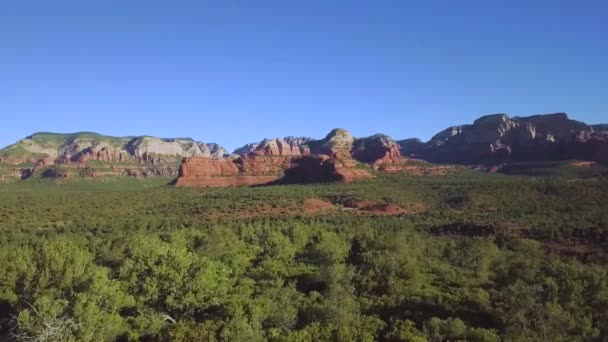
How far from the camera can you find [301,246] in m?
42.3

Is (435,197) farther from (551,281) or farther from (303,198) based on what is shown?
(551,281)

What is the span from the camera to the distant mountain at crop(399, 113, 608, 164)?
5148 inches

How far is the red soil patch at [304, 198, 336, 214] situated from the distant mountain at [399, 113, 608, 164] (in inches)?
3197

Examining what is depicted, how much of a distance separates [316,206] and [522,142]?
105 meters

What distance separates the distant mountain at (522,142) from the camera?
131m

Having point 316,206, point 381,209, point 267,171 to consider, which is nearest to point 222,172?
point 267,171

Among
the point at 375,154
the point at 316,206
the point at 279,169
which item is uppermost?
the point at 375,154

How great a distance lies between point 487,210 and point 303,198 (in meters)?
29.1

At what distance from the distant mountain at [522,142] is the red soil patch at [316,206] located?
81194 mm

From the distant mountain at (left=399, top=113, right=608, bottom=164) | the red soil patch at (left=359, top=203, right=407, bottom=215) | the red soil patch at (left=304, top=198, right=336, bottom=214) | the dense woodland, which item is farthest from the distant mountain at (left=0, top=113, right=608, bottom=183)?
the dense woodland

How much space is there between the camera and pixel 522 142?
518 feet

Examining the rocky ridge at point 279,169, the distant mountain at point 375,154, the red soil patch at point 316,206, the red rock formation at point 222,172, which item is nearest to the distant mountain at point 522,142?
the distant mountain at point 375,154

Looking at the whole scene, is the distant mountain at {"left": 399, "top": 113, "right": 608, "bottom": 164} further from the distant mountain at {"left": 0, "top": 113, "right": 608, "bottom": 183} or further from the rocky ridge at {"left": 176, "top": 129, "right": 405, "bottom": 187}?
the rocky ridge at {"left": 176, "top": 129, "right": 405, "bottom": 187}

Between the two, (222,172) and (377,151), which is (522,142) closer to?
(377,151)
